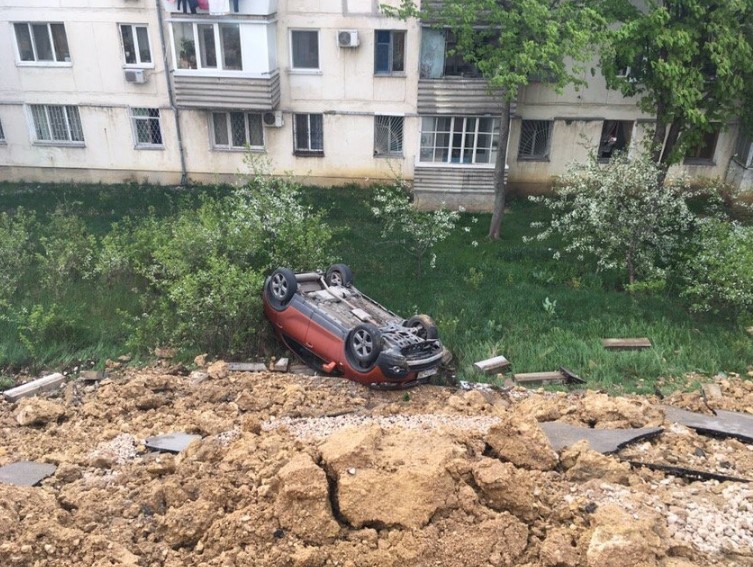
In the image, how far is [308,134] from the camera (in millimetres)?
18703

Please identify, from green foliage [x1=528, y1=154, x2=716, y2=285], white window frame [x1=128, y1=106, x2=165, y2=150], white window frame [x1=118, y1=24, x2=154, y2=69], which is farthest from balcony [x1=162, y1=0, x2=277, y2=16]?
green foliage [x1=528, y1=154, x2=716, y2=285]

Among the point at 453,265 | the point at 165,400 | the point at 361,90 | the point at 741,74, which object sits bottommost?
the point at 453,265

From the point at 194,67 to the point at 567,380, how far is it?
561 inches

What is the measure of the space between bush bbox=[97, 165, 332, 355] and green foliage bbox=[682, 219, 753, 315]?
276 inches

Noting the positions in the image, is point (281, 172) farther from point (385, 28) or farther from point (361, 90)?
point (385, 28)

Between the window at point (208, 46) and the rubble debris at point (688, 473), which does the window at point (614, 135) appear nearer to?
the window at point (208, 46)

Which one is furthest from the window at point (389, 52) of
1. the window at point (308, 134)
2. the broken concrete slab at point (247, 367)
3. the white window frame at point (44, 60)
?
the broken concrete slab at point (247, 367)

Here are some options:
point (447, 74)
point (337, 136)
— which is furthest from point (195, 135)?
point (447, 74)

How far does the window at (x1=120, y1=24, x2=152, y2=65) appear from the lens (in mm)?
17547

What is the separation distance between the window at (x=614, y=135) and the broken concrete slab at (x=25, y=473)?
17.4 meters

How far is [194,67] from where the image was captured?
57.0ft

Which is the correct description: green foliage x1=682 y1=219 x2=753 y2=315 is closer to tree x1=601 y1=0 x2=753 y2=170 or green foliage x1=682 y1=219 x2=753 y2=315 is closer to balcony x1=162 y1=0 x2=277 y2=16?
tree x1=601 y1=0 x2=753 y2=170

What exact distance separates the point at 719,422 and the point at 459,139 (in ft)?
41.6

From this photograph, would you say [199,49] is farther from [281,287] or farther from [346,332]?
[346,332]
